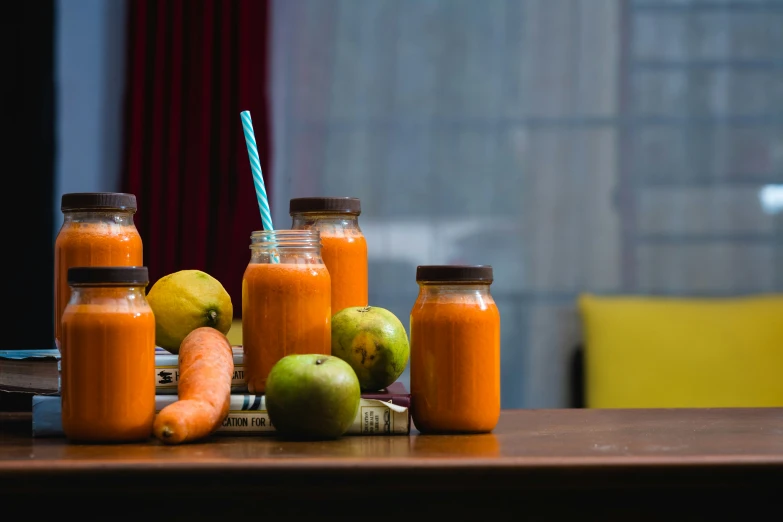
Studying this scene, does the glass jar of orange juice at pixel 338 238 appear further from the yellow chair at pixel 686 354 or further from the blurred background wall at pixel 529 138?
the blurred background wall at pixel 529 138

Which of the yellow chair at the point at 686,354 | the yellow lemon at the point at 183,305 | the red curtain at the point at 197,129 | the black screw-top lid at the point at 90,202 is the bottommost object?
the yellow chair at the point at 686,354

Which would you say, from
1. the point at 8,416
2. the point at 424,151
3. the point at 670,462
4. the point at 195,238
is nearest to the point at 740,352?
the point at 424,151

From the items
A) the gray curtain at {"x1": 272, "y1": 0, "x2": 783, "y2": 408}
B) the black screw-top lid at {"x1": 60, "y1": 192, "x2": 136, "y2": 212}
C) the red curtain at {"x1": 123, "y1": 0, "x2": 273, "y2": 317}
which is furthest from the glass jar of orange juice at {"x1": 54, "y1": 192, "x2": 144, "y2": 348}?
the gray curtain at {"x1": 272, "y1": 0, "x2": 783, "y2": 408}

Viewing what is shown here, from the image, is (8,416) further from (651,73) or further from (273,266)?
(651,73)

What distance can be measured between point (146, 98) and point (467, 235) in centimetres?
115

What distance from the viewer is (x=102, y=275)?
881 mm

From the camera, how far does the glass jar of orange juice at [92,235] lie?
102cm

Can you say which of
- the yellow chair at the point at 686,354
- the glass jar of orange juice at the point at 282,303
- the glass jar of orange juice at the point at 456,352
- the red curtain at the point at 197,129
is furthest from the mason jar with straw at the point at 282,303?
the red curtain at the point at 197,129

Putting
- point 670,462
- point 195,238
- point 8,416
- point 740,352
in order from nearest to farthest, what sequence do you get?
point 670,462, point 8,416, point 740,352, point 195,238

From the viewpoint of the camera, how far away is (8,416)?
3.73ft

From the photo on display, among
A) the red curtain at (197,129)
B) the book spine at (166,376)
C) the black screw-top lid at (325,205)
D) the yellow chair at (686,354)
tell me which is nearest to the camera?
the book spine at (166,376)

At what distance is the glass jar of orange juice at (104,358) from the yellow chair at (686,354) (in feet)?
6.19

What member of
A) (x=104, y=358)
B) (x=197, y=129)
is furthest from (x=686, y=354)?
(x=104, y=358)

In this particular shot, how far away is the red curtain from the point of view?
112 inches
